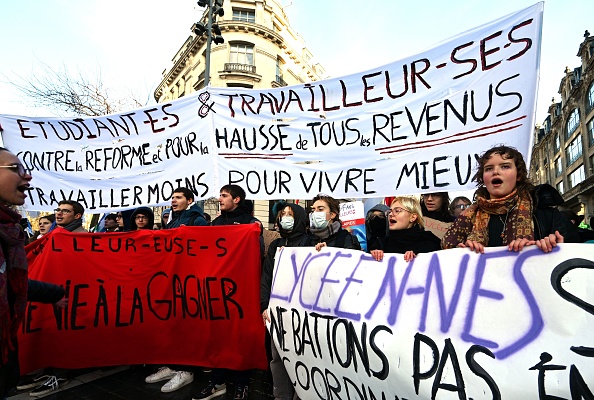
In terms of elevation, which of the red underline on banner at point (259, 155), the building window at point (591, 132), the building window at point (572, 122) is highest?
the building window at point (572, 122)

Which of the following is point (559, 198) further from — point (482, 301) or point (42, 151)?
point (42, 151)

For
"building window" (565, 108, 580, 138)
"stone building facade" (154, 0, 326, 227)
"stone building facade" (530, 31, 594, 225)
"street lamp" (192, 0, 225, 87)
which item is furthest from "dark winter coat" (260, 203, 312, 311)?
"building window" (565, 108, 580, 138)

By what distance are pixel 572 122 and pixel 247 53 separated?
44995 mm

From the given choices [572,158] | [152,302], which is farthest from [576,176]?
[152,302]

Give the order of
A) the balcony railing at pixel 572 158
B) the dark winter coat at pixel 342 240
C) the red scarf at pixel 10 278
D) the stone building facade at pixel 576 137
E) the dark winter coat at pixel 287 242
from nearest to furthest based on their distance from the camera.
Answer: the red scarf at pixel 10 278 < the dark winter coat at pixel 342 240 < the dark winter coat at pixel 287 242 < the stone building facade at pixel 576 137 < the balcony railing at pixel 572 158

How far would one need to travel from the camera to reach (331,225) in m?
2.92

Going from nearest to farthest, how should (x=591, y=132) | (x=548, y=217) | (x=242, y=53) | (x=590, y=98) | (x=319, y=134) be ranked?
(x=548, y=217), (x=319, y=134), (x=242, y=53), (x=590, y=98), (x=591, y=132)

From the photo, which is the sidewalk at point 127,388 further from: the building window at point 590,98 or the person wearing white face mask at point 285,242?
the building window at point 590,98

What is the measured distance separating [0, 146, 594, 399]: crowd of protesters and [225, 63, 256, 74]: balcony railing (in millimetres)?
24163

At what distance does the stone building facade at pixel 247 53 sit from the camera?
26.3m

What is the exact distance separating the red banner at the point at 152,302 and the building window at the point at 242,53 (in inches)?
1036

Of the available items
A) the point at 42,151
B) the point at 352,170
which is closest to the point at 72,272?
the point at 42,151

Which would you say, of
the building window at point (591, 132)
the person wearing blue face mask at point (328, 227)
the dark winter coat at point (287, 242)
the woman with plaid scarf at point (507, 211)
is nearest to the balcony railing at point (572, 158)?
the building window at point (591, 132)

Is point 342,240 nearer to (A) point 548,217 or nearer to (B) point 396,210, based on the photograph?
(B) point 396,210
